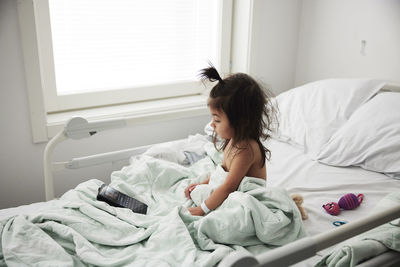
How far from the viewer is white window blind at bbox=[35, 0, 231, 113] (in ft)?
6.19

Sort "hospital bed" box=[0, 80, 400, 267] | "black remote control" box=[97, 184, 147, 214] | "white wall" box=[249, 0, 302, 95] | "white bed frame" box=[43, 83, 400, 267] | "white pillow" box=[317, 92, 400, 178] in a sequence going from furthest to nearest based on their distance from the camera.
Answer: "white wall" box=[249, 0, 302, 95], "white pillow" box=[317, 92, 400, 178], "black remote control" box=[97, 184, 147, 214], "hospital bed" box=[0, 80, 400, 267], "white bed frame" box=[43, 83, 400, 267]

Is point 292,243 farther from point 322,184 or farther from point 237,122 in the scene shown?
point 322,184

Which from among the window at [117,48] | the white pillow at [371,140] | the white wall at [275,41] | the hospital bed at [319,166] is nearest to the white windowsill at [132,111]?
the window at [117,48]

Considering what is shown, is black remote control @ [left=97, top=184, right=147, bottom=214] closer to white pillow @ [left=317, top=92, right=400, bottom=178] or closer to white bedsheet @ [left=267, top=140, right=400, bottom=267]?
white bedsheet @ [left=267, top=140, right=400, bottom=267]

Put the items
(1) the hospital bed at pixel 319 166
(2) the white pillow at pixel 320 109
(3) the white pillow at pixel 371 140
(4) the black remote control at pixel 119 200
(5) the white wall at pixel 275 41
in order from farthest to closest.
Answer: (5) the white wall at pixel 275 41 < (2) the white pillow at pixel 320 109 < (3) the white pillow at pixel 371 140 < (4) the black remote control at pixel 119 200 < (1) the hospital bed at pixel 319 166

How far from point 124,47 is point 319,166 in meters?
1.20

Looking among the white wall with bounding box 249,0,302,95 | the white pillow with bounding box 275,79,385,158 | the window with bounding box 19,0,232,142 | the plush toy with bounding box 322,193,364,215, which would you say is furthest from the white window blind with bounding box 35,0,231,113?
the plush toy with bounding box 322,193,364,215

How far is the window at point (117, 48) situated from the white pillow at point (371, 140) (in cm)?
97

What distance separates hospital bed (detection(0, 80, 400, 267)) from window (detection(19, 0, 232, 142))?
54cm

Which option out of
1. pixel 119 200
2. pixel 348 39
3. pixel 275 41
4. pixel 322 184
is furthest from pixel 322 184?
pixel 275 41

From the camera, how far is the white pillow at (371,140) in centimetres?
154

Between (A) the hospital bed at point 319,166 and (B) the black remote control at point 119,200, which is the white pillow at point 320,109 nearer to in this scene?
(A) the hospital bed at point 319,166

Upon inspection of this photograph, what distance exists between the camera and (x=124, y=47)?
207 cm

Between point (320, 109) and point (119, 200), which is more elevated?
point (320, 109)
